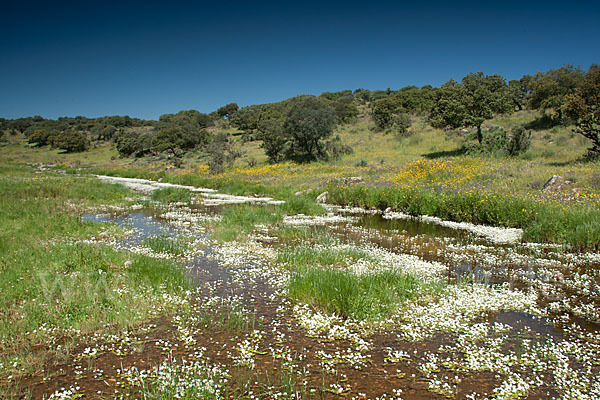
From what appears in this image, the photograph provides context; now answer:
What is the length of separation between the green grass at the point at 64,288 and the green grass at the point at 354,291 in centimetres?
291


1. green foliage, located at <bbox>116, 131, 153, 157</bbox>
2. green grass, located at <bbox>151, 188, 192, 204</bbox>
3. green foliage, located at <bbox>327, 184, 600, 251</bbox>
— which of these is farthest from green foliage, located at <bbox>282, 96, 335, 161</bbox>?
green foliage, located at <bbox>116, 131, 153, 157</bbox>

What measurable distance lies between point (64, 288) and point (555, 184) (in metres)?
20.5

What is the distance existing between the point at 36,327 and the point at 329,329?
5.34m

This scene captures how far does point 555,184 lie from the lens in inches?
703

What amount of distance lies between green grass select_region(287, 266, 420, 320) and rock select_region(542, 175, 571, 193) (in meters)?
13.0

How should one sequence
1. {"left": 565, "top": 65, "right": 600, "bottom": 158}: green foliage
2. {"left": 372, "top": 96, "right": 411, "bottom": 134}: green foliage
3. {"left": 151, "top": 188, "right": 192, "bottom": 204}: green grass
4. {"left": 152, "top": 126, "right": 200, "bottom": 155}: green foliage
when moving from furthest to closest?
{"left": 152, "top": 126, "right": 200, "bottom": 155}: green foliage
{"left": 372, "top": 96, "right": 411, "bottom": 134}: green foliage
{"left": 151, "top": 188, "right": 192, "bottom": 204}: green grass
{"left": 565, "top": 65, "right": 600, "bottom": 158}: green foliage

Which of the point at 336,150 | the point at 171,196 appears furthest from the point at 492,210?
the point at 336,150

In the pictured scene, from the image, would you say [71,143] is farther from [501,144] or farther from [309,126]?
[501,144]

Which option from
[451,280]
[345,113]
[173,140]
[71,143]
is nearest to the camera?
[451,280]

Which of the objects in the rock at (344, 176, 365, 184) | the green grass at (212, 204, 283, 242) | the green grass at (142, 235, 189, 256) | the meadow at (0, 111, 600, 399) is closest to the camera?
the meadow at (0, 111, 600, 399)

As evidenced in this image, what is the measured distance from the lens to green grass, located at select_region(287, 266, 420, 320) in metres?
7.53

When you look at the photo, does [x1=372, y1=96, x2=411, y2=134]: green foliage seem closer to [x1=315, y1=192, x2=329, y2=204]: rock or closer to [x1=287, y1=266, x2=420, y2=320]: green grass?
Answer: [x1=315, y1=192, x2=329, y2=204]: rock

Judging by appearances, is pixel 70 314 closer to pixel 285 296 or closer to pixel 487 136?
pixel 285 296

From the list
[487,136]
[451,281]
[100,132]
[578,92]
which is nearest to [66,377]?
[451,281]
